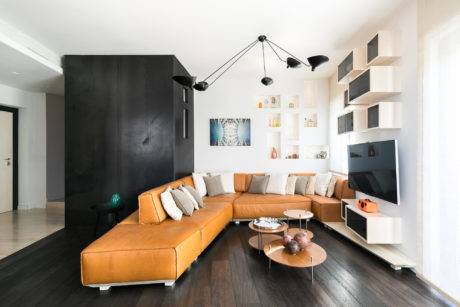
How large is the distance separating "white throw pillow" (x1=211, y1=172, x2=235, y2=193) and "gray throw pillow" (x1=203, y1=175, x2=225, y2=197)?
0.12 meters

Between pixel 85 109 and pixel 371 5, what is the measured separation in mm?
4367

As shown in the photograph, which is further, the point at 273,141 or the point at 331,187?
the point at 273,141

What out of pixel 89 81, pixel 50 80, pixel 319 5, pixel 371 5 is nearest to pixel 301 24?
pixel 319 5

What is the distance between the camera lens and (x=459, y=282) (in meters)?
1.86

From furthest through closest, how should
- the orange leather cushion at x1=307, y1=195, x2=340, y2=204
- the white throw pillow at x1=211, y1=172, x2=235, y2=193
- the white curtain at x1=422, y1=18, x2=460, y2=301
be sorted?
the white throw pillow at x1=211, y1=172, x2=235, y2=193, the orange leather cushion at x1=307, y1=195, x2=340, y2=204, the white curtain at x1=422, y1=18, x2=460, y2=301

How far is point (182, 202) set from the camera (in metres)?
2.97

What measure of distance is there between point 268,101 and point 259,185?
202 centimetres

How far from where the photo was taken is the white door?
4.73m

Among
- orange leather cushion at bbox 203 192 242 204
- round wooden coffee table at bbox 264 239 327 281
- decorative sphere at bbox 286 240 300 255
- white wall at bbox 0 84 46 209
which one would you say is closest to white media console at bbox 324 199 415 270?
round wooden coffee table at bbox 264 239 327 281

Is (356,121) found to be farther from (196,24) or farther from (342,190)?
(196,24)

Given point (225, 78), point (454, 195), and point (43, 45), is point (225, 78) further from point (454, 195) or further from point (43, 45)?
point (454, 195)

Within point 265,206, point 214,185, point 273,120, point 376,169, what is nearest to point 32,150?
point 214,185

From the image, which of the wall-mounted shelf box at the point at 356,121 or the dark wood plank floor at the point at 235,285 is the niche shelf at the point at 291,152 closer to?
the wall-mounted shelf box at the point at 356,121

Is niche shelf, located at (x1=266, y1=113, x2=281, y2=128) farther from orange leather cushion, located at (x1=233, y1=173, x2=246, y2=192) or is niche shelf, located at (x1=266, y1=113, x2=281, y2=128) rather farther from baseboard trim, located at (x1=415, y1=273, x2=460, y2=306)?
baseboard trim, located at (x1=415, y1=273, x2=460, y2=306)
